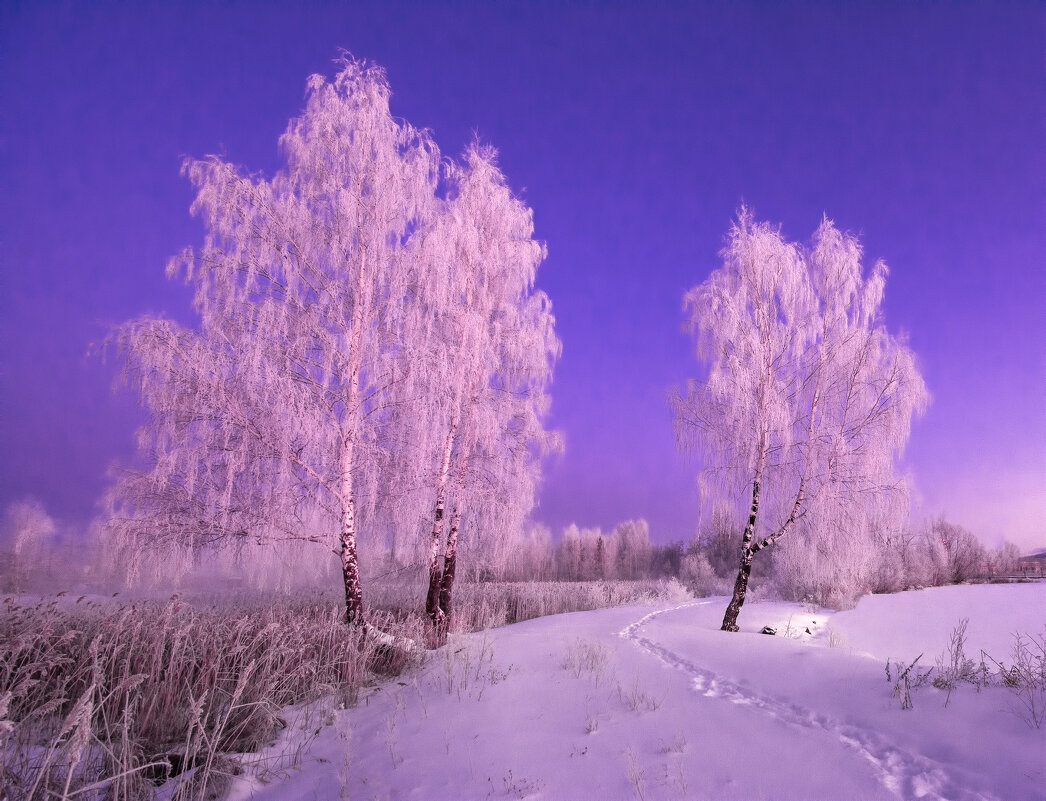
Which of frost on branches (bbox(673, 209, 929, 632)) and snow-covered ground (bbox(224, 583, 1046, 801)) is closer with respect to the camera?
snow-covered ground (bbox(224, 583, 1046, 801))

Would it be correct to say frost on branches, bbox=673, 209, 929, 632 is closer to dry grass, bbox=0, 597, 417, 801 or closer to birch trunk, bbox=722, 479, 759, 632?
birch trunk, bbox=722, 479, 759, 632

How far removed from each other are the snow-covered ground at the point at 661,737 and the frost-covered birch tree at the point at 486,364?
416 cm

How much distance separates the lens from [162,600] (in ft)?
38.3

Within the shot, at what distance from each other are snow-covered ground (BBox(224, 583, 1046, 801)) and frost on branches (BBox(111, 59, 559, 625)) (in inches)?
143

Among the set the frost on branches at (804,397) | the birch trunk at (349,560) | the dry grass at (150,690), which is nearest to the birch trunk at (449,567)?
the dry grass at (150,690)

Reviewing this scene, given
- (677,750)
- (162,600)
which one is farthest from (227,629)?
(162,600)

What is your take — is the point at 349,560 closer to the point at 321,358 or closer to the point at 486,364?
the point at 321,358

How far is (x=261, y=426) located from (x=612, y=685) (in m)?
6.41

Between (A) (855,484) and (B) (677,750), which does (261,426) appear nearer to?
(B) (677,750)

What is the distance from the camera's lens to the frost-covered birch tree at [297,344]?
793 cm

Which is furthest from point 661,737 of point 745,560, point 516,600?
point 516,600

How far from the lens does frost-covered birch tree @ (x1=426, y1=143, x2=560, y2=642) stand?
35.3 feet

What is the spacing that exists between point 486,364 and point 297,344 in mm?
4011

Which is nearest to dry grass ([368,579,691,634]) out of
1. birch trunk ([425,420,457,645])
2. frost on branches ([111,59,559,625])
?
birch trunk ([425,420,457,645])
